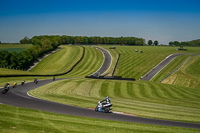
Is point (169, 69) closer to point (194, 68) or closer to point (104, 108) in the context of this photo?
point (194, 68)

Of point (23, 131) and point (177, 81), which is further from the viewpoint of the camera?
point (177, 81)

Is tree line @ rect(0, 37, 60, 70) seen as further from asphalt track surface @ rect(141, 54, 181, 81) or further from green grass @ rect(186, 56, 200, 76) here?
green grass @ rect(186, 56, 200, 76)

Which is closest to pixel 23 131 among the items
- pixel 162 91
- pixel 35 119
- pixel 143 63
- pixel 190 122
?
pixel 35 119

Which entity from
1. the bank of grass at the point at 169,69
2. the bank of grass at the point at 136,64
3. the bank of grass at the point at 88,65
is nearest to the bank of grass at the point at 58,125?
the bank of grass at the point at 169,69

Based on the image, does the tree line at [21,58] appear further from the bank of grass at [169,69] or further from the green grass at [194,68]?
the green grass at [194,68]

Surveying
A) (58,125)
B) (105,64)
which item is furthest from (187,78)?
(58,125)

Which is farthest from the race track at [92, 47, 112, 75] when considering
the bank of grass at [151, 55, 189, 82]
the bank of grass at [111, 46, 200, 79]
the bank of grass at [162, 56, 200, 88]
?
the bank of grass at [162, 56, 200, 88]

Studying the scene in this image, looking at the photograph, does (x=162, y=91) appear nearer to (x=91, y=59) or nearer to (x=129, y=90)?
(x=129, y=90)

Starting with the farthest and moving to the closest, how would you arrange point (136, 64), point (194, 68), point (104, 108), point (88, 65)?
point (88, 65)
point (136, 64)
point (194, 68)
point (104, 108)
